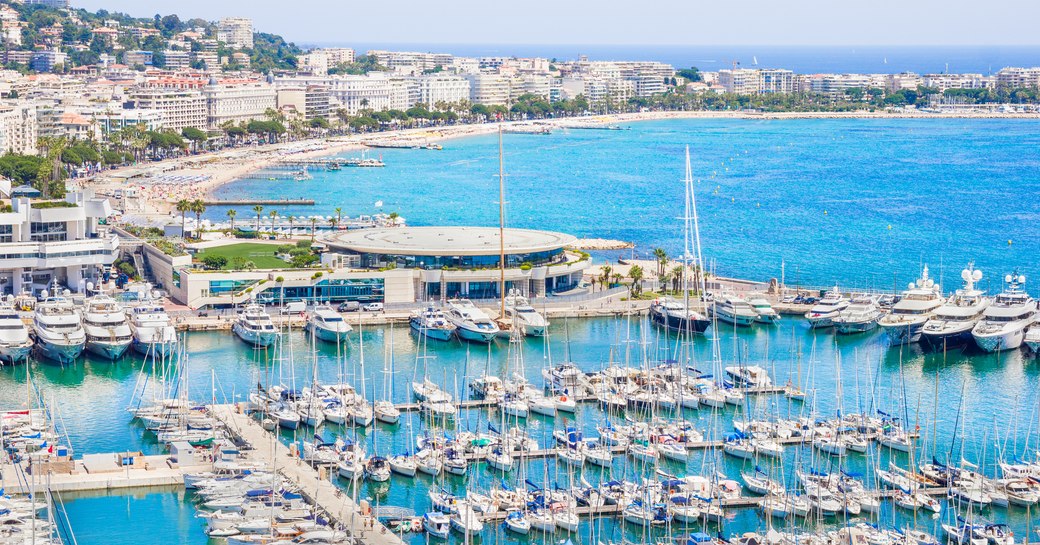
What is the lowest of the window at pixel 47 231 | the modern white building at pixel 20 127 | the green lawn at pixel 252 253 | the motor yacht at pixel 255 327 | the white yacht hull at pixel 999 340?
the white yacht hull at pixel 999 340

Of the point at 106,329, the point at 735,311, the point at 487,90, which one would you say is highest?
the point at 487,90

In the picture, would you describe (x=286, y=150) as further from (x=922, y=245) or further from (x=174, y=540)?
(x=174, y=540)

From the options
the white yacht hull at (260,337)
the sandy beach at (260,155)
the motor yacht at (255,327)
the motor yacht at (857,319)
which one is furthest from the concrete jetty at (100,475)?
the sandy beach at (260,155)

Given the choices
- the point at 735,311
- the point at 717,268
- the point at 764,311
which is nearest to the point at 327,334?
the point at 735,311

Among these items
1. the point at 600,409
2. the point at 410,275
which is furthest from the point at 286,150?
A: the point at 600,409

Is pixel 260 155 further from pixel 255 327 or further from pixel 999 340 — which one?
pixel 999 340

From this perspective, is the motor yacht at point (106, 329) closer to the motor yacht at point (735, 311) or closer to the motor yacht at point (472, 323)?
the motor yacht at point (472, 323)

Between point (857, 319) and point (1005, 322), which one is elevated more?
point (1005, 322)
